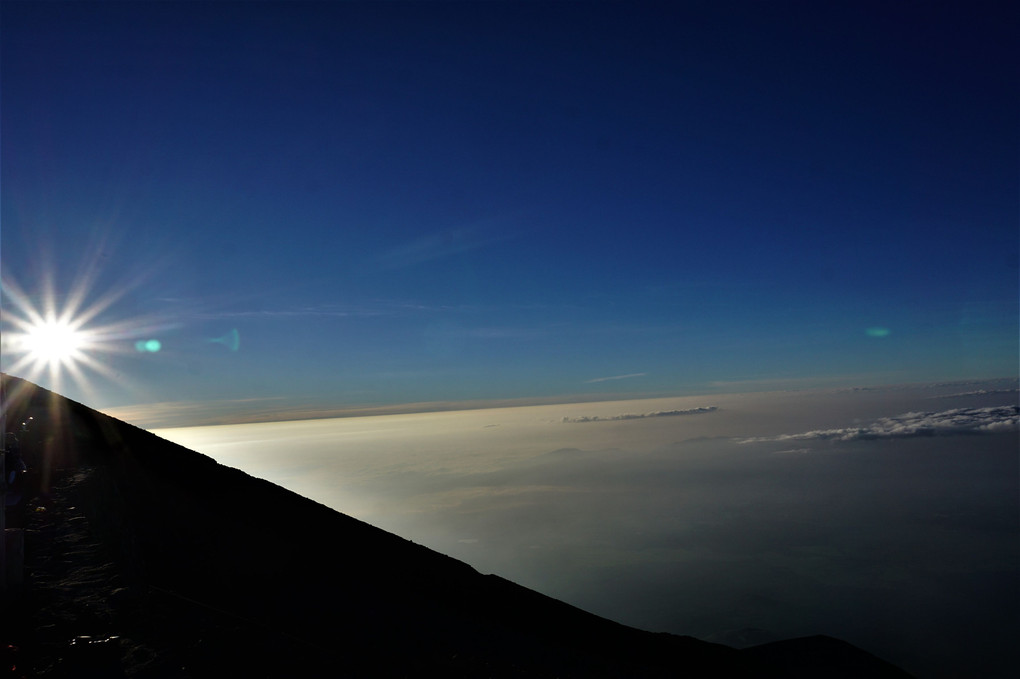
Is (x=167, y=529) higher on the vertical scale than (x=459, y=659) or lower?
higher

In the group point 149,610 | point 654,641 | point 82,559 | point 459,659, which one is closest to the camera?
point 149,610

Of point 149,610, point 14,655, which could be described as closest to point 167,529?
point 149,610

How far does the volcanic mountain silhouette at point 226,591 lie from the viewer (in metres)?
8.18

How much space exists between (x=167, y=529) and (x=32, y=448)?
959 centimetres

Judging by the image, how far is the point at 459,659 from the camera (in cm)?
1266

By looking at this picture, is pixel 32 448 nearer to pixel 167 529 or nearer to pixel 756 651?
pixel 167 529

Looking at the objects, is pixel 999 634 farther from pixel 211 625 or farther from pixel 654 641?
pixel 211 625

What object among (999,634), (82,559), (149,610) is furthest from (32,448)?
(999,634)

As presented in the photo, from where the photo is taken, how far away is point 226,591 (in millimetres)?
12859

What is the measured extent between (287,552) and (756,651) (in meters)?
71.6

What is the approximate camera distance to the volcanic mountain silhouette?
26.8ft

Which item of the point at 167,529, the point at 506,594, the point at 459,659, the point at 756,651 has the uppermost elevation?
the point at 167,529

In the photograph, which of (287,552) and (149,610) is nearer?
(149,610)

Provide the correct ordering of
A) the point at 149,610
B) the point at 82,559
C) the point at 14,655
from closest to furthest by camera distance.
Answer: the point at 14,655 < the point at 149,610 < the point at 82,559
